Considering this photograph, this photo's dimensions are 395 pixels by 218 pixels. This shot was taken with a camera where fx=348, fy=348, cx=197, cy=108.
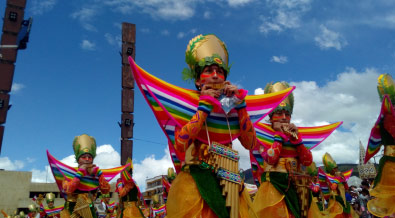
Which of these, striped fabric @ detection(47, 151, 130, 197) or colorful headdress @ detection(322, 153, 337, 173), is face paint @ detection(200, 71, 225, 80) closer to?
striped fabric @ detection(47, 151, 130, 197)

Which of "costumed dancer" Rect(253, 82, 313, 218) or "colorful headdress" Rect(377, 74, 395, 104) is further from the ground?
"colorful headdress" Rect(377, 74, 395, 104)

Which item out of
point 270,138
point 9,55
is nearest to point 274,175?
point 270,138

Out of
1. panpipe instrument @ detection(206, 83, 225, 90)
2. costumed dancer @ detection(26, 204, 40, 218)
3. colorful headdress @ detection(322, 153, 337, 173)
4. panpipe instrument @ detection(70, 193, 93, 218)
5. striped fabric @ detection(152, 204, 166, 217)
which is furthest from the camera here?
costumed dancer @ detection(26, 204, 40, 218)

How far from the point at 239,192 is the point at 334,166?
683cm

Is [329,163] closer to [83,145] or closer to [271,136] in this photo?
[271,136]

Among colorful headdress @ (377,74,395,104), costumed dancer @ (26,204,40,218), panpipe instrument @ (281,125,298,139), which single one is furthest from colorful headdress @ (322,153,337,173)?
costumed dancer @ (26,204,40,218)

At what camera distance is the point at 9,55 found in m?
20.6

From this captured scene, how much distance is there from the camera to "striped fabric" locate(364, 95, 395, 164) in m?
5.04

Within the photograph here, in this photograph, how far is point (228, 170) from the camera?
3229 mm

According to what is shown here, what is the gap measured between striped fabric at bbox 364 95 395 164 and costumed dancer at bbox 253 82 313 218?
47.2 inches

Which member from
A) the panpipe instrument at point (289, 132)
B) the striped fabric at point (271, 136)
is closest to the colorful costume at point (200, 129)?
the panpipe instrument at point (289, 132)

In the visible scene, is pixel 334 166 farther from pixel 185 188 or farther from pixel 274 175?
pixel 185 188

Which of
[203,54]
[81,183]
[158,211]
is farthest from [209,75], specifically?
[158,211]

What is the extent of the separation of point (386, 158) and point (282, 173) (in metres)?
1.61
